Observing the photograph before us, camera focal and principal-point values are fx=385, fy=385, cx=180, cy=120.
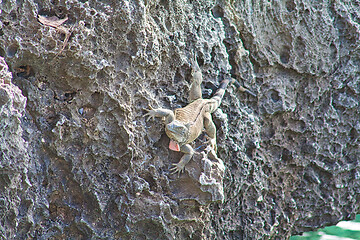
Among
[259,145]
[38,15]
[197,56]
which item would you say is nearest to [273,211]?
[259,145]

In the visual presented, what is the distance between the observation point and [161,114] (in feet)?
12.7

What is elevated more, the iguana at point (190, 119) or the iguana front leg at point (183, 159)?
the iguana at point (190, 119)

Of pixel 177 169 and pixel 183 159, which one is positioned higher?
pixel 183 159

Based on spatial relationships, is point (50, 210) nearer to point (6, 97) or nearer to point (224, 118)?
point (6, 97)

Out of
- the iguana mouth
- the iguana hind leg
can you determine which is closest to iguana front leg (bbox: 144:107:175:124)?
the iguana mouth

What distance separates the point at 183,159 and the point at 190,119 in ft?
1.50

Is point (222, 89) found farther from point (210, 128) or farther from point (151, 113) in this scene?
point (151, 113)

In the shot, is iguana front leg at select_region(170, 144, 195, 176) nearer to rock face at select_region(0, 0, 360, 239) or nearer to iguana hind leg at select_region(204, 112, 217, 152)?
rock face at select_region(0, 0, 360, 239)

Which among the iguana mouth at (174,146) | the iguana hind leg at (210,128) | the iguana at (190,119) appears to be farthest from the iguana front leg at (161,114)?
the iguana hind leg at (210,128)

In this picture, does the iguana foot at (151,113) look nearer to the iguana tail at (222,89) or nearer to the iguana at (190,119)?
the iguana at (190,119)

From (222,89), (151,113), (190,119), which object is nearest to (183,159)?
(190,119)

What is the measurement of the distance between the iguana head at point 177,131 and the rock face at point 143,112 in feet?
0.59

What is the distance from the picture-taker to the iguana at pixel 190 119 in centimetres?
384

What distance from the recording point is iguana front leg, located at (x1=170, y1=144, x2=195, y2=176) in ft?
12.6
